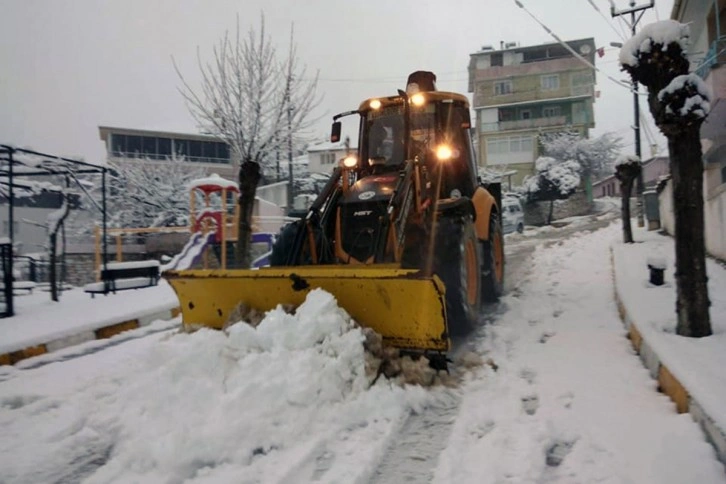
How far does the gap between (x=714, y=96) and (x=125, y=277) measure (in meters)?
12.6

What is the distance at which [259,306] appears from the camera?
466cm

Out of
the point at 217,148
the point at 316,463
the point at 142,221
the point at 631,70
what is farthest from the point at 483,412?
the point at 217,148

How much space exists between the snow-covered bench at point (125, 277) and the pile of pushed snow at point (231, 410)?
5.82 meters

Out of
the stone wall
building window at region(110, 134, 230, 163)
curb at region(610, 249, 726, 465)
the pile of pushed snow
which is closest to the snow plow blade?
the pile of pushed snow

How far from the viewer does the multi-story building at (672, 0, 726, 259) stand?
8727 millimetres

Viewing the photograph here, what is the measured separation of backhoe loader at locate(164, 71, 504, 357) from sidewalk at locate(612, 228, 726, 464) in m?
1.56

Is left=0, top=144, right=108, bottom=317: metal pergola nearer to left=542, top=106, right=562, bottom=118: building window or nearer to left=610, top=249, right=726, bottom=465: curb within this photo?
left=610, top=249, right=726, bottom=465: curb

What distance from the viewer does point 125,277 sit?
1038 cm

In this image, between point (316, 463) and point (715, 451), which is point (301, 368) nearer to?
point (316, 463)

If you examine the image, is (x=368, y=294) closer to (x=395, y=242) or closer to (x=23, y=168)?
(x=395, y=242)

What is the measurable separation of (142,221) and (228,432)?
A: 22292 millimetres

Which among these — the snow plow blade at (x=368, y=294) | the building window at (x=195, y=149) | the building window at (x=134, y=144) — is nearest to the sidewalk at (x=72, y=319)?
the snow plow blade at (x=368, y=294)

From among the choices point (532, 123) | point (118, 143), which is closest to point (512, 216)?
point (532, 123)

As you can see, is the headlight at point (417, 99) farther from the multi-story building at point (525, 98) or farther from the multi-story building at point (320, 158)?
the multi-story building at point (320, 158)
